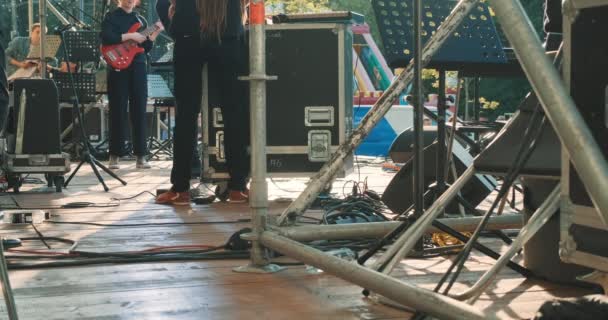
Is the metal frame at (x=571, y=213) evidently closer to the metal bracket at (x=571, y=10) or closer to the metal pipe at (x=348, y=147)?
the metal bracket at (x=571, y=10)

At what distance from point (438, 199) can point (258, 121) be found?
0.66 metres

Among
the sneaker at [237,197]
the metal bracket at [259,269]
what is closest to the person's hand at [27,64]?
the sneaker at [237,197]

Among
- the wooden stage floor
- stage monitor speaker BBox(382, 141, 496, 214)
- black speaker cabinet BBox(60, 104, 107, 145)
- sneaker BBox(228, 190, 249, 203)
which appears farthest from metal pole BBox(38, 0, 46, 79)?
black speaker cabinet BBox(60, 104, 107, 145)

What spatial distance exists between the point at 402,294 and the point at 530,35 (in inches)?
27.6

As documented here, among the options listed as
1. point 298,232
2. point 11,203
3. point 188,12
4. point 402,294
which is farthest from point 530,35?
point 11,203

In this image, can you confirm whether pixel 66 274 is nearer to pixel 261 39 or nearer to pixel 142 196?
pixel 261 39

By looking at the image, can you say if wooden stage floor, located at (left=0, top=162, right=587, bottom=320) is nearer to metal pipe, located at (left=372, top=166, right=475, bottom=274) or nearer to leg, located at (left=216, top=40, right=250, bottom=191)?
metal pipe, located at (left=372, top=166, right=475, bottom=274)

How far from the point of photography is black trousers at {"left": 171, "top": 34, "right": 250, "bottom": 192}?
4.75 metres

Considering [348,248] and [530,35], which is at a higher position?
[530,35]

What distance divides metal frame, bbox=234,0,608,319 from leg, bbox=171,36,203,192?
217 cm

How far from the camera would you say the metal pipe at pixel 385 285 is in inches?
65.2

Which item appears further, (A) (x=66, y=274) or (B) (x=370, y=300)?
(A) (x=66, y=274)

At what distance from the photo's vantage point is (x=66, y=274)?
2701mm

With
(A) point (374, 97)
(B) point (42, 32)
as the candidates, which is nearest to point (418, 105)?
(B) point (42, 32)
